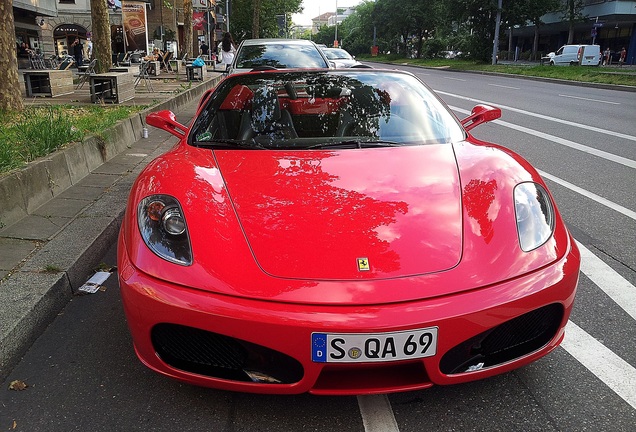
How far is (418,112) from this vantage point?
3.16 metres

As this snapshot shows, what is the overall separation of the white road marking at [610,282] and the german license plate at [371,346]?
1.63 meters

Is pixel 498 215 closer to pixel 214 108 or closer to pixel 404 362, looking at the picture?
pixel 404 362

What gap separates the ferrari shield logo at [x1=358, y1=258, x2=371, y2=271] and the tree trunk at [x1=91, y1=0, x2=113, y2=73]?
1108cm

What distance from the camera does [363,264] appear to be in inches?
74.4

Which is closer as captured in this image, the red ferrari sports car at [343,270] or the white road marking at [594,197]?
the red ferrari sports car at [343,270]

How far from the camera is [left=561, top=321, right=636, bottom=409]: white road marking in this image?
6.87 ft

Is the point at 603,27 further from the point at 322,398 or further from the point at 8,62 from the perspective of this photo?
the point at 322,398

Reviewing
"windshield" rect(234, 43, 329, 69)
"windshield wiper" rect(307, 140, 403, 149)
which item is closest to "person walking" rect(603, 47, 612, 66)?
"windshield" rect(234, 43, 329, 69)

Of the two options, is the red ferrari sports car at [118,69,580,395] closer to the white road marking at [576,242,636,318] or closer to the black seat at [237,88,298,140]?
the black seat at [237,88,298,140]

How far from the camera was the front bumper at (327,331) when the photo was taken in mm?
1709

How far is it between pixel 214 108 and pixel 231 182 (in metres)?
1.04

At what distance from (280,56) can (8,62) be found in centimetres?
388

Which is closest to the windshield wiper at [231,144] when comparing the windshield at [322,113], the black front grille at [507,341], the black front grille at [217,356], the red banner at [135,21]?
the windshield at [322,113]

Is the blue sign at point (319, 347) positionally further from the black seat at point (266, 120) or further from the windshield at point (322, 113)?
the black seat at point (266, 120)
